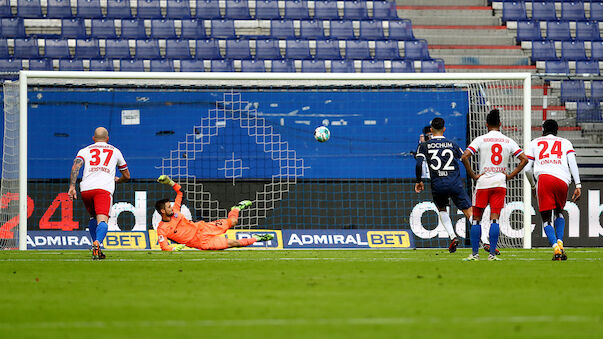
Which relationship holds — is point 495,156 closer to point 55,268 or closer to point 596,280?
point 596,280

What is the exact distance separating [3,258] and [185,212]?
4760 millimetres

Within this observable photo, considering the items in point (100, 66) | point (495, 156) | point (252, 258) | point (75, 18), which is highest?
point (75, 18)

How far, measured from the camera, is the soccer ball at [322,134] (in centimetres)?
1588

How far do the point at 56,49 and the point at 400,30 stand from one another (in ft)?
29.1

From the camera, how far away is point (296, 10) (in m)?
24.9

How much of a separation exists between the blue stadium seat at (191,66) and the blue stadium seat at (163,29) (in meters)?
1.42

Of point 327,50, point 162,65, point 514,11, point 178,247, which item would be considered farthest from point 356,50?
point 178,247

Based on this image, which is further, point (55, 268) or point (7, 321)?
point (55, 268)

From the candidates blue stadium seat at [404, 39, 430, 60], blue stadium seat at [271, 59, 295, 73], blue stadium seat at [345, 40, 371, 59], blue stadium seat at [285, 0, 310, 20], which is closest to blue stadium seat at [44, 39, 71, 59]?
blue stadium seat at [271, 59, 295, 73]

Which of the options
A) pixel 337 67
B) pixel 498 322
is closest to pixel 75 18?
pixel 337 67

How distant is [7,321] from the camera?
18.6ft

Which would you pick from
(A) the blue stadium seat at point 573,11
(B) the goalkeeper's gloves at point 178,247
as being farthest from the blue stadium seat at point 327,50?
(B) the goalkeeper's gloves at point 178,247

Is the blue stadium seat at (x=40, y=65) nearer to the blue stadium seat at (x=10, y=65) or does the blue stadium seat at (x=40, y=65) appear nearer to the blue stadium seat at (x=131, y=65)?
the blue stadium seat at (x=10, y=65)

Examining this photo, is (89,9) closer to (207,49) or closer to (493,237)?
(207,49)
